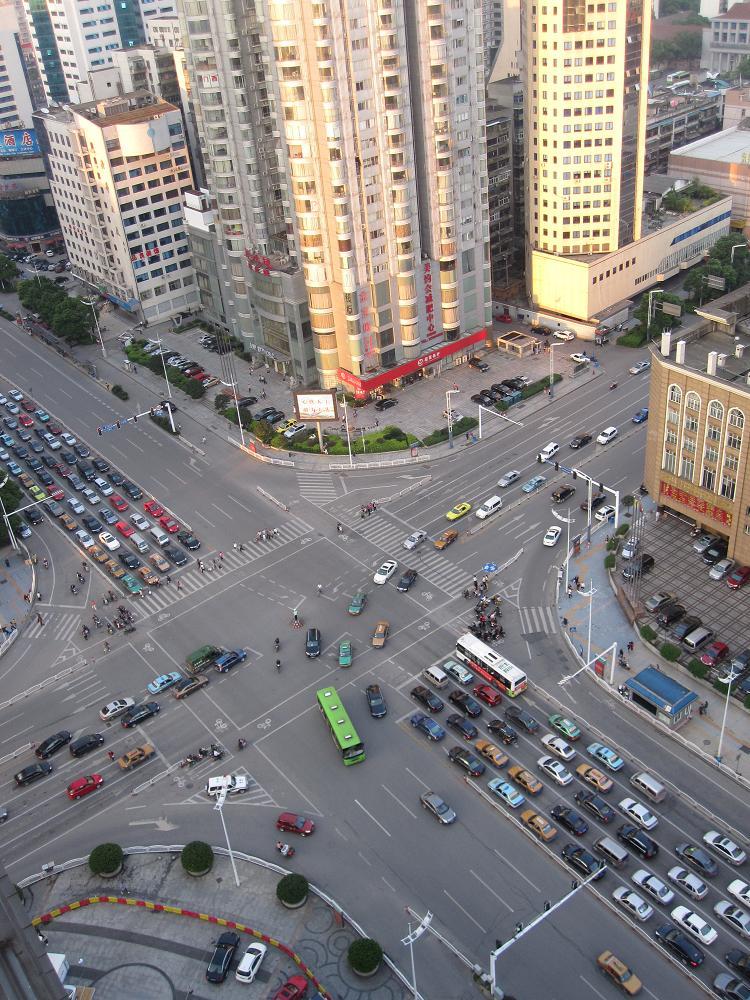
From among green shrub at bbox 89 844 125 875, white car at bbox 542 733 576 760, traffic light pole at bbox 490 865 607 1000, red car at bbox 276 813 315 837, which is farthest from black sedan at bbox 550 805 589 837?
green shrub at bbox 89 844 125 875

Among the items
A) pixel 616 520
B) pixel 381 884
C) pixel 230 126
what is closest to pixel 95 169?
pixel 230 126

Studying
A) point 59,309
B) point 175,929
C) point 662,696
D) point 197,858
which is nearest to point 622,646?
point 662,696

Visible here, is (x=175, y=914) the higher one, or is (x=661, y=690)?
(x=661, y=690)

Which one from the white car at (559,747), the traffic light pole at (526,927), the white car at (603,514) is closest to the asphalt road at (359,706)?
the traffic light pole at (526,927)

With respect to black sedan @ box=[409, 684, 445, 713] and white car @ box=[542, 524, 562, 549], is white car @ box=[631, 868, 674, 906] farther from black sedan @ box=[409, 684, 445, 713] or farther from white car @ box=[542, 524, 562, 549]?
white car @ box=[542, 524, 562, 549]

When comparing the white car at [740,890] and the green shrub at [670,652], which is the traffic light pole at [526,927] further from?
the green shrub at [670,652]

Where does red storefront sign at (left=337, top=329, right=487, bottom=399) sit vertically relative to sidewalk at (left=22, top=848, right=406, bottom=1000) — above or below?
above

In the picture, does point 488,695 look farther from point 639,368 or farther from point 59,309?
point 59,309
